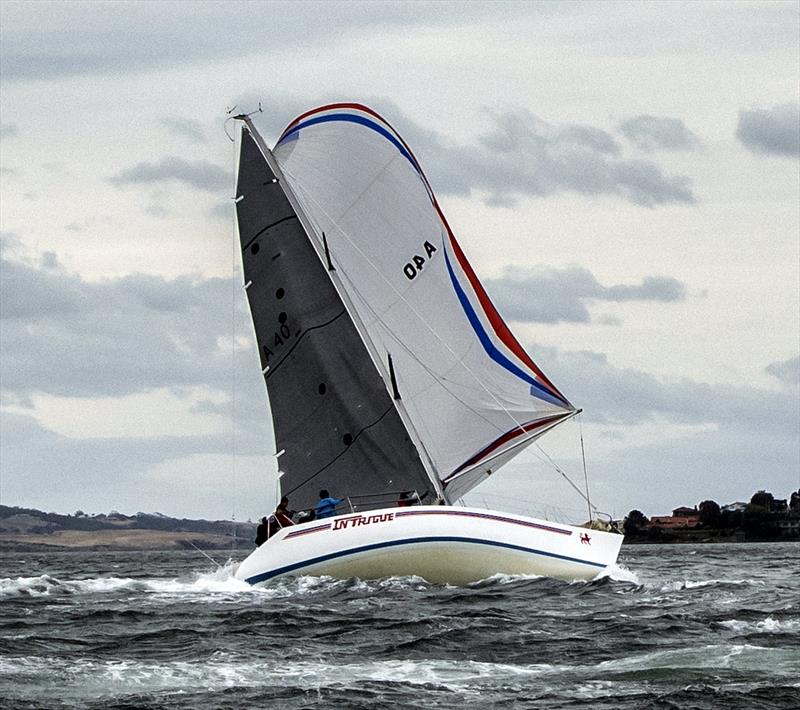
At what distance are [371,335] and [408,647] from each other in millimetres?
14757

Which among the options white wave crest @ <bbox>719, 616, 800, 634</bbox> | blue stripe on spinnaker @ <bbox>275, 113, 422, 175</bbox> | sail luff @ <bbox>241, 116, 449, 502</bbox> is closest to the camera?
white wave crest @ <bbox>719, 616, 800, 634</bbox>

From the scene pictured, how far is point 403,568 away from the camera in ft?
99.0

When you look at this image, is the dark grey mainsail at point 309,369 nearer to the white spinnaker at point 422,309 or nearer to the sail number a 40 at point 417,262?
the white spinnaker at point 422,309

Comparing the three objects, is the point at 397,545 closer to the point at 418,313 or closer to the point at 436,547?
the point at 436,547

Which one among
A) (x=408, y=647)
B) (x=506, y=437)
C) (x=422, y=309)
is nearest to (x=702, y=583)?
(x=506, y=437)

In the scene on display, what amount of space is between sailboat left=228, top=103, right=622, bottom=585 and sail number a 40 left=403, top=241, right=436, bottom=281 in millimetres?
30

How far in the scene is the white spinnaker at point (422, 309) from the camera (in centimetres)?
3384

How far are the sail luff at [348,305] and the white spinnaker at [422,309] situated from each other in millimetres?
239

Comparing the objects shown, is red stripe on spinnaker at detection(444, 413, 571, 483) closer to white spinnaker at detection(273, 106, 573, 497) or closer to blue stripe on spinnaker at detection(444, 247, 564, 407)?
white spinnaker at detection(273, 106, 573, 497)

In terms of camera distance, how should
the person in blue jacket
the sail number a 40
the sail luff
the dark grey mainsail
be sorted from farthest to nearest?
1. the sail number a 40
2. the dark grey mainsail
3. the sail luff
4. the person in blue jacket

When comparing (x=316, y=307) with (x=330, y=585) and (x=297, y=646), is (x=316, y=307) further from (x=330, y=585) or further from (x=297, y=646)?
(x=297, y=646)

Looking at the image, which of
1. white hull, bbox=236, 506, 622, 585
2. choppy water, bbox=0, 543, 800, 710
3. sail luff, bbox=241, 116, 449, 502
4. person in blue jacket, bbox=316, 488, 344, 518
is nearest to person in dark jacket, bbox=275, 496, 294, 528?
person in blue jacket, bbox=316, 488, 344, 518

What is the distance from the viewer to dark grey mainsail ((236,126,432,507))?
1335 inches

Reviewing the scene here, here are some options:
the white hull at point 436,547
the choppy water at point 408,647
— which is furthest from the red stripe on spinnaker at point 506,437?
the choppy water at point 408,647
